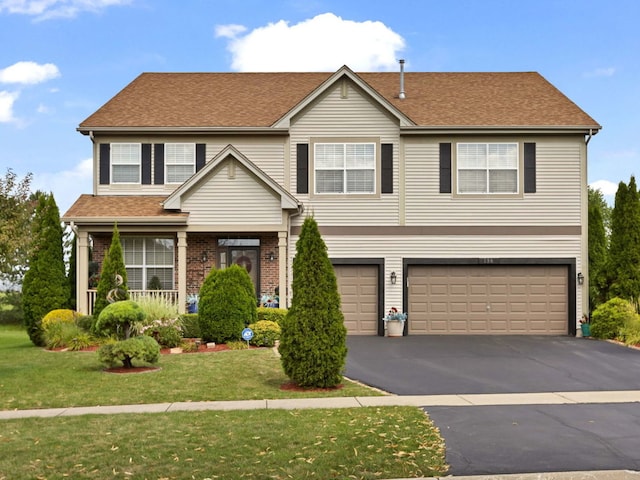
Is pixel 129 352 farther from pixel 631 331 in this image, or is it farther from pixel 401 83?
pixel 401 83

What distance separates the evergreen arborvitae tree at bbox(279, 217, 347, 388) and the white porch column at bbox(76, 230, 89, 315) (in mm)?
10049

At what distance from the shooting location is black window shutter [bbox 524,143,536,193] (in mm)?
21594

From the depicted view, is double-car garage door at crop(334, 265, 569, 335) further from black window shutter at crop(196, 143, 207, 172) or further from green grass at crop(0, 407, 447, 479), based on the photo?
green grass at crop(0, 407, 447, 479)

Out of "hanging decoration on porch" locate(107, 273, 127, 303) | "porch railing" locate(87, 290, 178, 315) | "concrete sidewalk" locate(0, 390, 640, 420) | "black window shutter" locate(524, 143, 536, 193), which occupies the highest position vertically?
"black window shutter" locate(524, 143, 536, 193)

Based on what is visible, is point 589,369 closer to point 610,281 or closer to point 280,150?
point 610,281

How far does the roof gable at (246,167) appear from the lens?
65.9 feet

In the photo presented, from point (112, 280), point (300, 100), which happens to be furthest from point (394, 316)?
point (112, 280)

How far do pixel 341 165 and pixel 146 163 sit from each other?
6498mm

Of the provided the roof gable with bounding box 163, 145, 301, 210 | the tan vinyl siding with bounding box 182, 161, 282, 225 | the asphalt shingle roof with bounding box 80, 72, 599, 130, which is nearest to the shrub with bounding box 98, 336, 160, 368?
the tan vinyl siding with bounding box 182, 161, 282, 225

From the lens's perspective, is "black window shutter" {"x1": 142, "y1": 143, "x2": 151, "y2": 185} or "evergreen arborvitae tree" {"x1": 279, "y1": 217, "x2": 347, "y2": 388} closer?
"evergreen arborvitae tree" {"x1": 279, "y1": 217, "x2": 347, "y2": 388}

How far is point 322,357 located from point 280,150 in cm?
1143

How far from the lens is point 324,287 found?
1212 cm

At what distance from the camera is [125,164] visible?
72.4ft

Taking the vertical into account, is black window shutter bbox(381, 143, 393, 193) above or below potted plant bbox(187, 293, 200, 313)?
above
